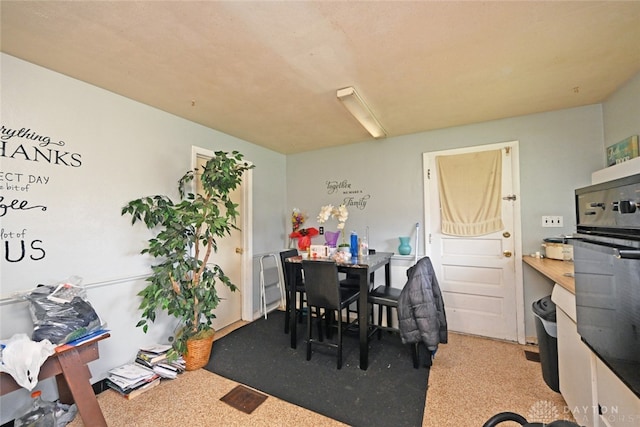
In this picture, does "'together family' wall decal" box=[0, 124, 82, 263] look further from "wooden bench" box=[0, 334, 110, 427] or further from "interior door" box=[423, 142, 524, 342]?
"interior door" box=[423, 142, 524, 342]

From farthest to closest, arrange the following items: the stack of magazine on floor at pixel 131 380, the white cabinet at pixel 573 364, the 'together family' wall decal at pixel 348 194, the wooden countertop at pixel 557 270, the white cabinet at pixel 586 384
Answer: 1. the 'together family' wall decal at pixel 348 194
2. the stack of magazine on floor at pixel 131 380
3. the wooden countertop at pixel 557 270
4. the white cabinet at pixel 573 364
5. the white cabinet at pixel 586 384

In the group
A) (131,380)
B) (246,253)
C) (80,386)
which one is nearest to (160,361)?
(131,380)

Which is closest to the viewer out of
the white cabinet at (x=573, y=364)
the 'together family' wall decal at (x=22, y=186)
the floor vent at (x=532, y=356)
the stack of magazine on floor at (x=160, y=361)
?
the white cabinet at (x=573, y=364)

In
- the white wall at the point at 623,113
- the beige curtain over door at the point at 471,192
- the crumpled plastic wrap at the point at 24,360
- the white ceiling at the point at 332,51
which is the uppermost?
the white ceiling at the point at 332,51

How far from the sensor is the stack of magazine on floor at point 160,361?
205 cm

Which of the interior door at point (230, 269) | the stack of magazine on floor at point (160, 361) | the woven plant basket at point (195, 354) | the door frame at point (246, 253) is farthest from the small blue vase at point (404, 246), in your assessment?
the stack of magazine on floor at point (160, 361)

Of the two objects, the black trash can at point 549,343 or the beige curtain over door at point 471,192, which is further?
the beige curtain over door at point 471,192

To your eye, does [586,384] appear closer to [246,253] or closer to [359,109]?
[359,109]

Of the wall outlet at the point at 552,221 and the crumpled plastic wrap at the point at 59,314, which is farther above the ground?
the wall outlet at the point at 552,221

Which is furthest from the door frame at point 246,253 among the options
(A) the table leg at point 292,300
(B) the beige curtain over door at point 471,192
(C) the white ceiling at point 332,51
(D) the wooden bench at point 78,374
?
(B) the beige curtain over door at point 471,192

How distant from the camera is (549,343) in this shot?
1688 mm

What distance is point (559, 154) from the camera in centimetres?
251

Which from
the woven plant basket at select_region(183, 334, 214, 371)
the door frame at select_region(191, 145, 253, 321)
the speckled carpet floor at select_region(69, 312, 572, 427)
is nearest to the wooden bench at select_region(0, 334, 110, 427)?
the speckled carpet floor at select_region(69, 312, 572, 427)

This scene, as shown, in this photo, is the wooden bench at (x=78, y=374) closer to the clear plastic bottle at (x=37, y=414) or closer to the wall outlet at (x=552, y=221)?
the clear plastic bottle at (x=37, y=414)
